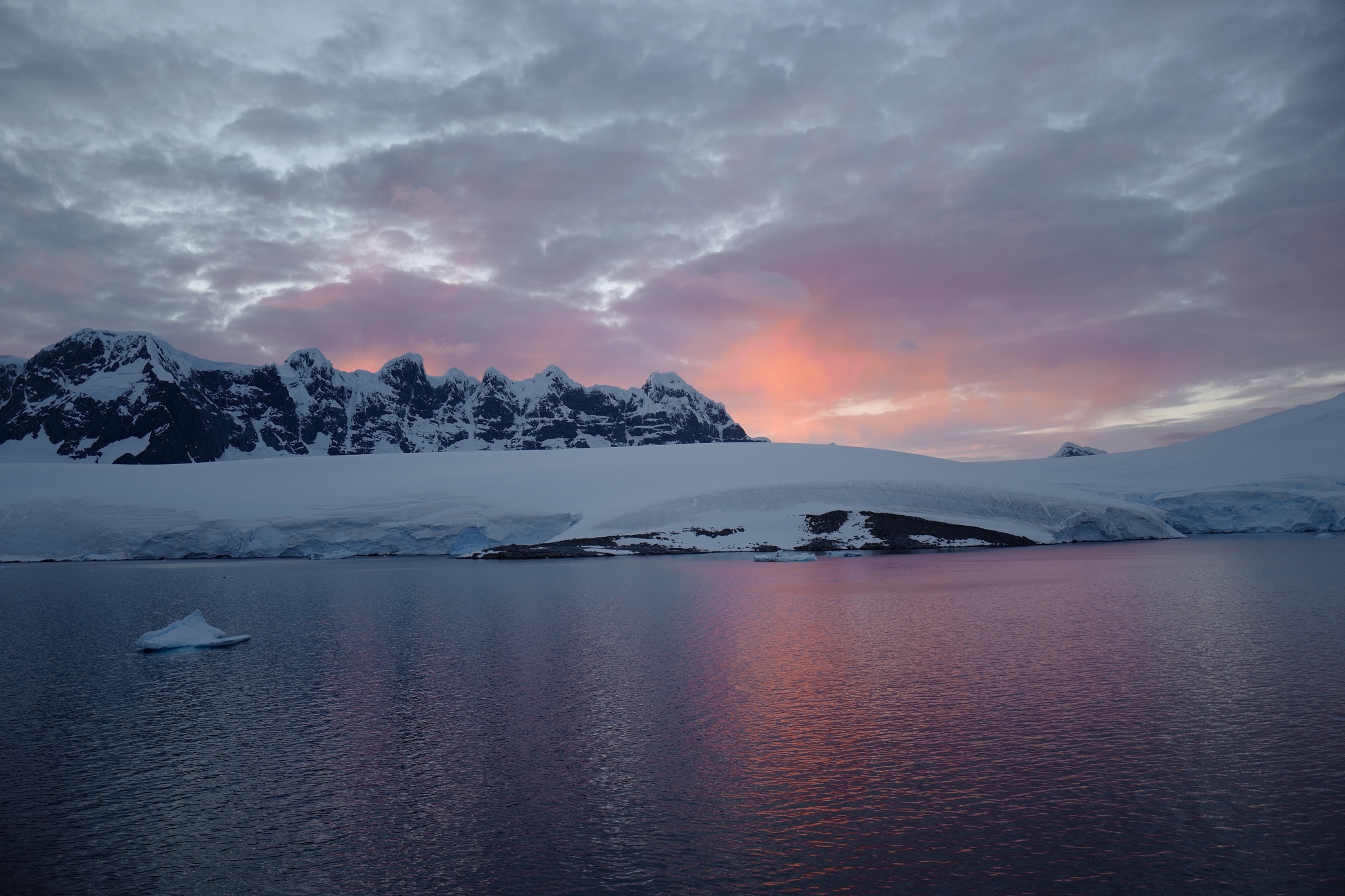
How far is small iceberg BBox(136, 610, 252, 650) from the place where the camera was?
26.5 m

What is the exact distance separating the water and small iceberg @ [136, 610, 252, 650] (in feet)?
1.22

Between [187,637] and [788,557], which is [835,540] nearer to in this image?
[788,557]

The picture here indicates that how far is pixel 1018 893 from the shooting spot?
9227 mm

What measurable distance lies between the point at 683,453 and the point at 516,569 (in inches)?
2074

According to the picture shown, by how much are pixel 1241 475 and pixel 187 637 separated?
116950 mm

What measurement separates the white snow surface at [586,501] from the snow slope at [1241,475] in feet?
0.90

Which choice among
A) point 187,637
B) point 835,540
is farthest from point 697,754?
point 835,540

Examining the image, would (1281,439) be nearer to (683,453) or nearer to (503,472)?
(683,453)

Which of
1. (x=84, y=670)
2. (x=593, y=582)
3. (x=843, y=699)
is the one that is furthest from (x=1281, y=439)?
(x=84, y=670)

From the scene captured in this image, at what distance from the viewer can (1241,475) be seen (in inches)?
4126

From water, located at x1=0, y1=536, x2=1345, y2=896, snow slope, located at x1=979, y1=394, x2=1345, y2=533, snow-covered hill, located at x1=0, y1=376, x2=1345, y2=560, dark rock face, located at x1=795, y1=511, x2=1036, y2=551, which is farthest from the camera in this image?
snow slope, located at x1=979, y1=394, x2=1345, y2=533

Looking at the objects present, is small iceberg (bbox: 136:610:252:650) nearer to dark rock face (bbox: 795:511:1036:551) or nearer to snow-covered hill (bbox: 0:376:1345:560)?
snow-covered hill (bbox: 0:376:1345:560)

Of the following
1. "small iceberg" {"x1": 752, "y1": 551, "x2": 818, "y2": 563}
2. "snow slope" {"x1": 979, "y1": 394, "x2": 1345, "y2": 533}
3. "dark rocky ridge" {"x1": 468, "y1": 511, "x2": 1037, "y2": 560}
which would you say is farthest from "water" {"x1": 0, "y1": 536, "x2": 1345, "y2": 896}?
"snow slope" {"x1": 979, "y1": 394, "x2": 1345, "y2": 533}

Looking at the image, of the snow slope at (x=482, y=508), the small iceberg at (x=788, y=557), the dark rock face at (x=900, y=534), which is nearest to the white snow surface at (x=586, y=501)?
the snow slope at (x=482, y=508)
